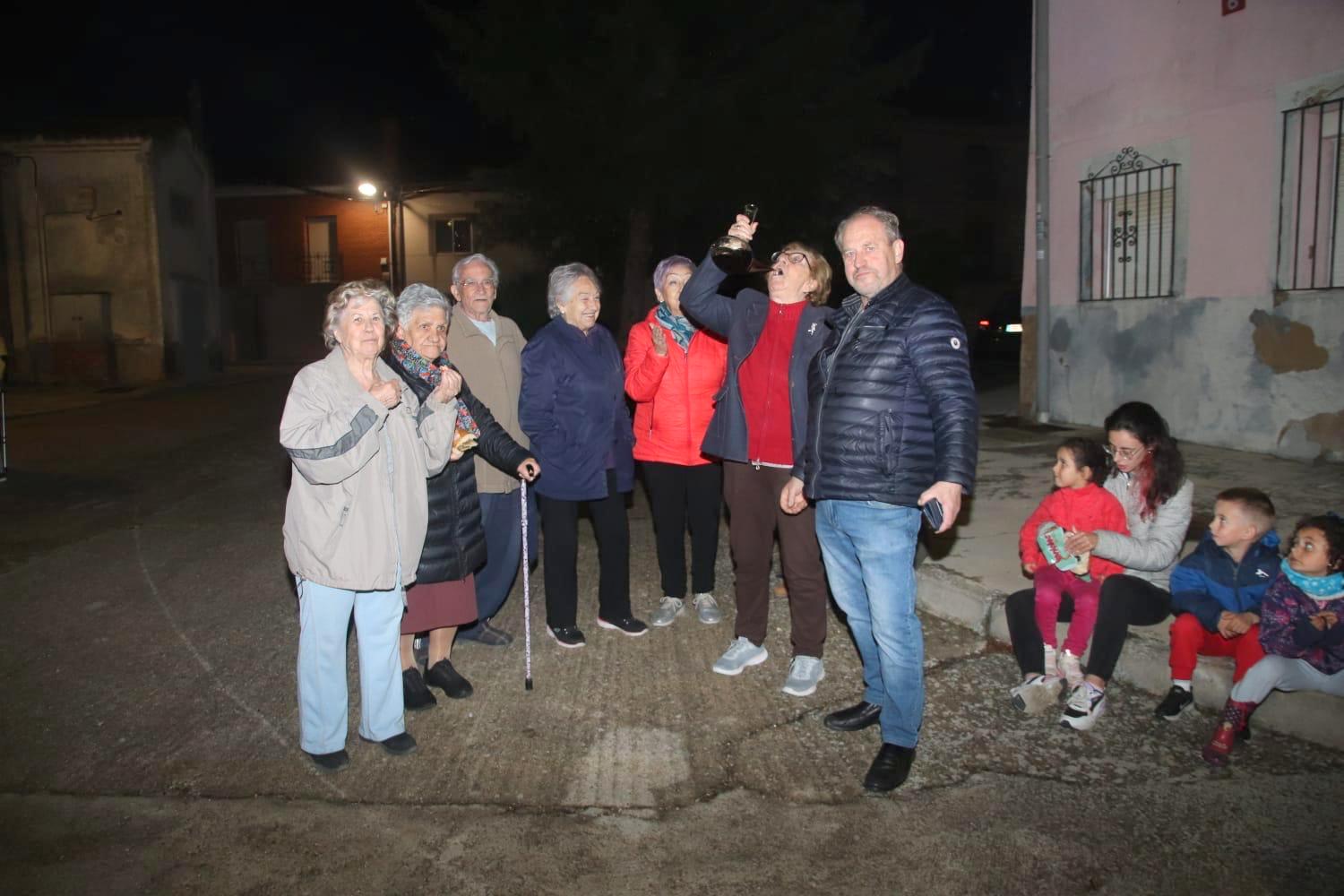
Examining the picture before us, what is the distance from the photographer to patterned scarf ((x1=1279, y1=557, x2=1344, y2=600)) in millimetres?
3746

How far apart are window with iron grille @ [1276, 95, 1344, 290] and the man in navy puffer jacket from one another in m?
6.21

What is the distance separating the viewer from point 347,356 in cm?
366

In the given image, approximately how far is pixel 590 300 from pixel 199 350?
27109 mm

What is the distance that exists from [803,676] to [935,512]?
1.47 meters

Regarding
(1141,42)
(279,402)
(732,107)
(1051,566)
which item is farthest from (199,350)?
(1051,566)

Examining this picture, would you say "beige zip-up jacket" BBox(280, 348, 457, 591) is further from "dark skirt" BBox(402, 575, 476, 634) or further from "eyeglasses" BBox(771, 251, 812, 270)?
"eyeglasses" BBox(771, 251, 812, 270)

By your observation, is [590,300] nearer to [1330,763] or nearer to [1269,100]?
[1330,763]

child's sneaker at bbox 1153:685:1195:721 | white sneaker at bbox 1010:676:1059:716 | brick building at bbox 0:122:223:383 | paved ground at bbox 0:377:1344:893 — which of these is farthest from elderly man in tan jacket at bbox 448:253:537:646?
brick building at bbox 0:122:223:383

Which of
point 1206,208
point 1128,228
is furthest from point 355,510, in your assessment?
point 1128,228

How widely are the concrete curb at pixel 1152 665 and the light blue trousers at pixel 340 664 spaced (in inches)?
109

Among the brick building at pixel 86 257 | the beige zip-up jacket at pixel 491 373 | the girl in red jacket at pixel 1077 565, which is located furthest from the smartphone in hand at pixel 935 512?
the brick building at pixel 86 257

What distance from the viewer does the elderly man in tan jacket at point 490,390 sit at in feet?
16.2

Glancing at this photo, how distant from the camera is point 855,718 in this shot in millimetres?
4074

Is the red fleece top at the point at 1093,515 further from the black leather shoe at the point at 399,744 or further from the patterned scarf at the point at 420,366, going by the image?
the black leather shoe at the point at 399,744
